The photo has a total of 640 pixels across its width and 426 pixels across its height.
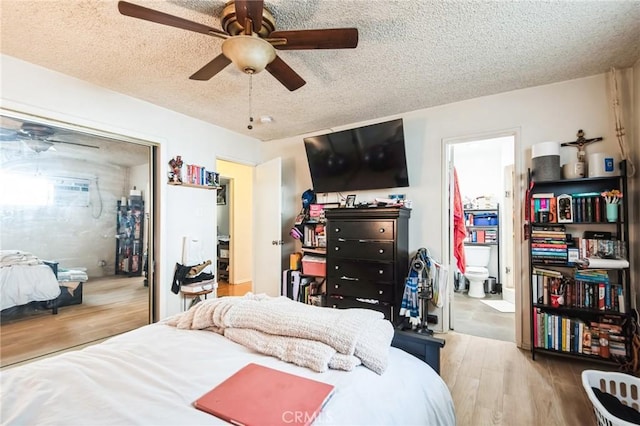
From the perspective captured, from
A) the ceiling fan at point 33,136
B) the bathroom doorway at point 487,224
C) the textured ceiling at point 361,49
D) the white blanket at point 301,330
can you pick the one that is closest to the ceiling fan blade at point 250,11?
the textured ceiling at point 361,49

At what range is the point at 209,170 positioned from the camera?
3770mm

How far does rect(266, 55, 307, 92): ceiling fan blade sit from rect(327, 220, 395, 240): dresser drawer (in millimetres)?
1576

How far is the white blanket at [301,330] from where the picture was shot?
113 cm

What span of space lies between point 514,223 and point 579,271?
26.1 inches

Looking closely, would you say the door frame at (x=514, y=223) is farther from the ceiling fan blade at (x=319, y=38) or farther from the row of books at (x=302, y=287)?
the ceiling fan blade at (x=319, y=38)

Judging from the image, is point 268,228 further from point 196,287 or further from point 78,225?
point 78,225

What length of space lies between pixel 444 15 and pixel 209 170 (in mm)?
3022

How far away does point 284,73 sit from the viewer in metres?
1.98

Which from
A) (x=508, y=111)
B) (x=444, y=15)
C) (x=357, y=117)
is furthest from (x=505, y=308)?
(x=444, y=15)

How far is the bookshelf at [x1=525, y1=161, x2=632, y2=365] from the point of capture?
227cm

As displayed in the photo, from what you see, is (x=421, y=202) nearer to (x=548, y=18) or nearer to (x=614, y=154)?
(x=614, y=154)

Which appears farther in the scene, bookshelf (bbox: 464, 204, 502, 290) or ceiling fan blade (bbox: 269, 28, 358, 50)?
bookshelf (bbox: 464, 204, 502, 290)

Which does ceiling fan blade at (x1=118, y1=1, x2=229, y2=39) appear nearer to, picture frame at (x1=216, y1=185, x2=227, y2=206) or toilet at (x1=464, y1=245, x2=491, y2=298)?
picture frame at (x1=216, y1=185, x2=227, y2=206)

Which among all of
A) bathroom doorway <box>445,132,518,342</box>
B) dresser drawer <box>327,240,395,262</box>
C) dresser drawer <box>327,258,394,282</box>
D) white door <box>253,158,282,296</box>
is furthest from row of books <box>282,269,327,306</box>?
bathroom doorway <box>445,132,518,342</box>
